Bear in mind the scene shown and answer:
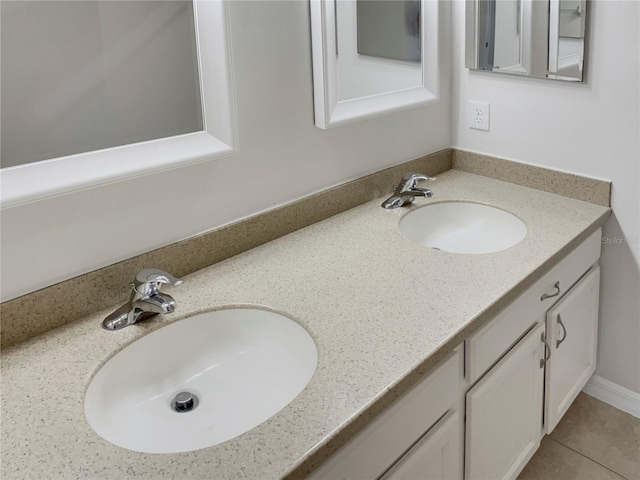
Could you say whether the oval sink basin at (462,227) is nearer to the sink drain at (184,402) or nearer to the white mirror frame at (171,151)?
the white mirror frame at (171,151)

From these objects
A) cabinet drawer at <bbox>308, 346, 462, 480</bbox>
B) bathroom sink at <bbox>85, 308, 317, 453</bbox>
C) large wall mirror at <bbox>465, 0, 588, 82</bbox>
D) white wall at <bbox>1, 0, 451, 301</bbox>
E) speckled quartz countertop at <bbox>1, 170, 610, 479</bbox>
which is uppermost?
large wall mirror at <bbox>465, 0, 588, 82</bbox>

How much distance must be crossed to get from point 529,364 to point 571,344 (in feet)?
0.94

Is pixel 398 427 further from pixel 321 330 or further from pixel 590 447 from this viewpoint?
pixel 590 447

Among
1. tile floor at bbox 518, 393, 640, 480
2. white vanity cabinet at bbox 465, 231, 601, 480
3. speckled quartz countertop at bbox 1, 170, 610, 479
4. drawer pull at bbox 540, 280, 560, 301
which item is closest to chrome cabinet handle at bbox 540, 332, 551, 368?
white vanity cabinet at bbox 465, 231, 601, 480

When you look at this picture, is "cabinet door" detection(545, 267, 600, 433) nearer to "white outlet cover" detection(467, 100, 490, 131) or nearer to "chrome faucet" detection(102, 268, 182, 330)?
"white outlet cover" detection(467, 100, 490, 131)

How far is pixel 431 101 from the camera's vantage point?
6.53 ft

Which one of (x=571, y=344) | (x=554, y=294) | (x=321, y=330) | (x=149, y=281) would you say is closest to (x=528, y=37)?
(x=554, y=294)

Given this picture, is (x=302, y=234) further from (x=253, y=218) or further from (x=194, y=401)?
(x=194, y=401)

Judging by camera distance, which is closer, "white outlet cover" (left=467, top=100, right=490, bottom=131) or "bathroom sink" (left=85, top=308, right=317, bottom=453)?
"bathroom sink" (left=85, top=308, right=317, bottom=453)

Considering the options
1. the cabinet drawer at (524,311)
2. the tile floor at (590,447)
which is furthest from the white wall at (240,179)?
the tile floor at (590,447)

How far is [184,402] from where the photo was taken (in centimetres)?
117

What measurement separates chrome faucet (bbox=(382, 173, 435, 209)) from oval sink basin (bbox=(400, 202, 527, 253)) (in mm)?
45

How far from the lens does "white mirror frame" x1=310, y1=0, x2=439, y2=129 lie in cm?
157

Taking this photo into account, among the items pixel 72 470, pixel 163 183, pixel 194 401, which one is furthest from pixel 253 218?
pixel 72 470
